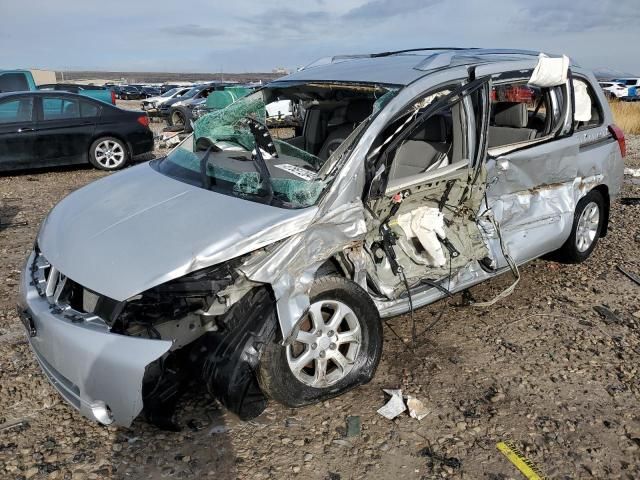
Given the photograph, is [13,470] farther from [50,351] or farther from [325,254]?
[325,254]

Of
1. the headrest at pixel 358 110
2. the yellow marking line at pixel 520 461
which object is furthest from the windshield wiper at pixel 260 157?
the yellow marking line at pixel 520 461

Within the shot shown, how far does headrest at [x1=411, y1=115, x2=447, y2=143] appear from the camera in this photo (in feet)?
13.8

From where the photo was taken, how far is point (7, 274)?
516cm

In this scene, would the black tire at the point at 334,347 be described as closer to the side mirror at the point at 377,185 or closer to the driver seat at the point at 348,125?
the side mirror at the point at 377,185

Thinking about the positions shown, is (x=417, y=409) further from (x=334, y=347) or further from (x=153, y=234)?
(x=153, y=234)

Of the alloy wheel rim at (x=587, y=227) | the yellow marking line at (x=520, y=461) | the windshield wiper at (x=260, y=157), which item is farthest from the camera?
the alloy wheel rim at (x=587, y=227)

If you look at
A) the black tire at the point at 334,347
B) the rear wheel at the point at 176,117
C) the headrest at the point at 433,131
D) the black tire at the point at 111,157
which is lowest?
the rear wheel at the point at 176,117

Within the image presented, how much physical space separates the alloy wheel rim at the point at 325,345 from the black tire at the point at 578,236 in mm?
2701

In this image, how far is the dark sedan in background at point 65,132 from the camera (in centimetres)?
930

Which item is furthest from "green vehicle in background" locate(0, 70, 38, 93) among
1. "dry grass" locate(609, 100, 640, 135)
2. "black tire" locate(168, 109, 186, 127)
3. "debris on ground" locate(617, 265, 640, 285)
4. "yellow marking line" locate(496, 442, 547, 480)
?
"dry grass" locate(609, 100, 640, 135)

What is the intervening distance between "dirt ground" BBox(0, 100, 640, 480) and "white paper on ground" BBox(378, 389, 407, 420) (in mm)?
39

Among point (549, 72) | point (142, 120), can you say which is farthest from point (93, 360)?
point (142, 120)

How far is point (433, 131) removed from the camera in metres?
4.29

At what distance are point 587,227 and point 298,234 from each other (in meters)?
3.41
